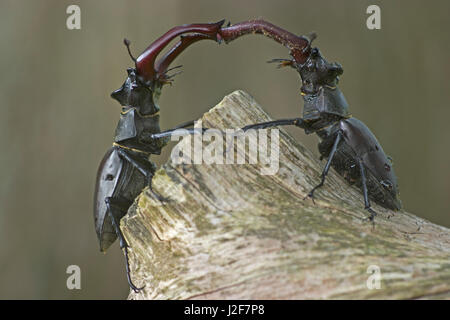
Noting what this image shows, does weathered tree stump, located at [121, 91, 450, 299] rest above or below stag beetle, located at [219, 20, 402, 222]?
below

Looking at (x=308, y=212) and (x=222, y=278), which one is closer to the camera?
(x=222, y=278)

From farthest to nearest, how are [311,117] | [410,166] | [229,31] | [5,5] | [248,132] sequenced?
[410,166]
[5,5]
[311,117]
[229,31]
[248,132]

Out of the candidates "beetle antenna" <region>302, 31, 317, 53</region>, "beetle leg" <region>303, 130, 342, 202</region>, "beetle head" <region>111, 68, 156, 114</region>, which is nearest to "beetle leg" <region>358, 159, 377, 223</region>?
"beetle leg" <region>303, 130, 342, 202</region>

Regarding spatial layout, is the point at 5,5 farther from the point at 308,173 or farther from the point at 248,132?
the point at 308,173

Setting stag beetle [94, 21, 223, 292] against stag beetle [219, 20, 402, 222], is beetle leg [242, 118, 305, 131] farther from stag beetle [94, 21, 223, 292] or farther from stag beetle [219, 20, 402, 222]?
stag beetle [94, 21, 223, 292]

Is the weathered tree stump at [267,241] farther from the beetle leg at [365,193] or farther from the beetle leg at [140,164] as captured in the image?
the beetle leg at [140,164]
